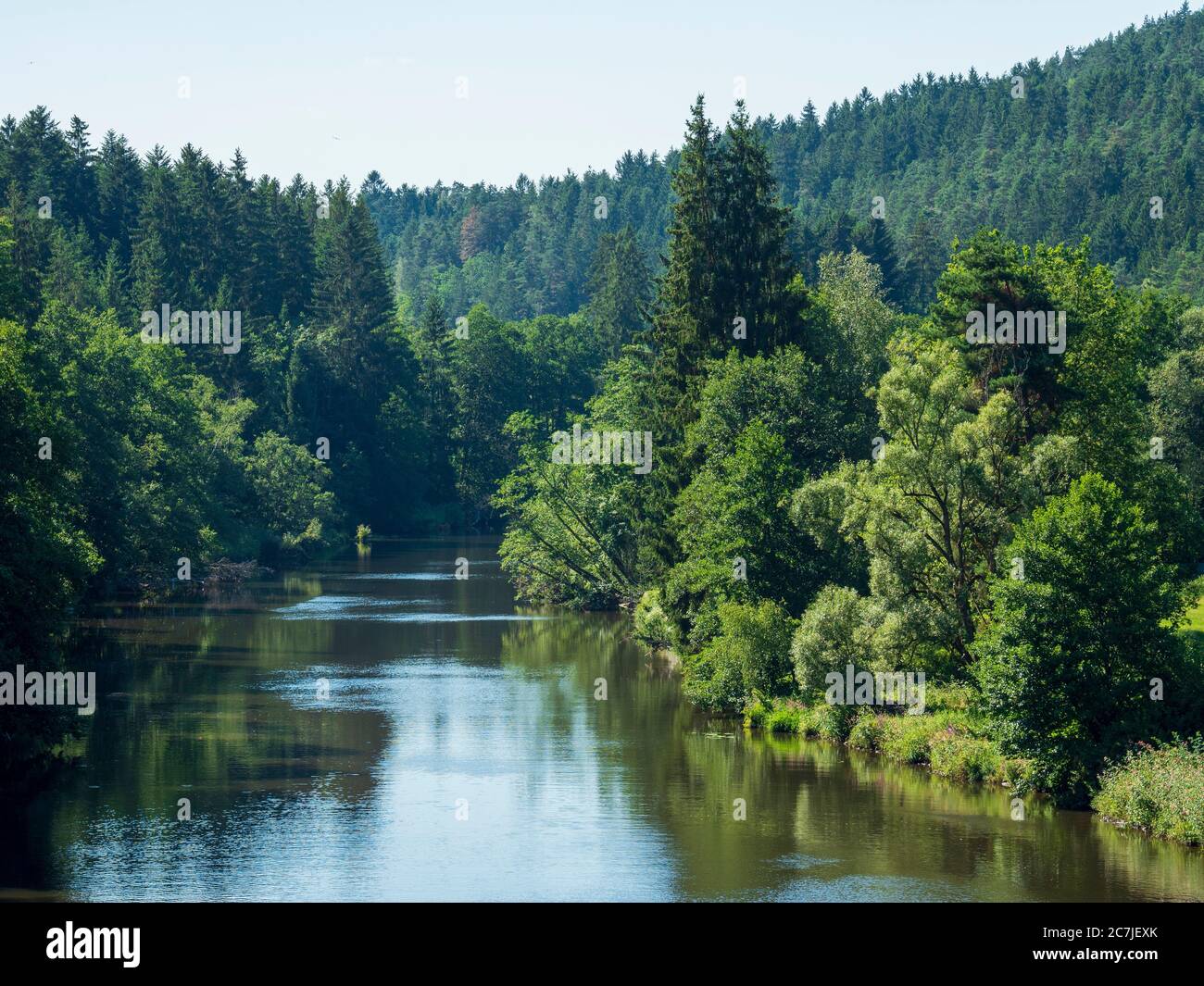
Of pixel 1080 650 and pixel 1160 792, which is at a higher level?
pixel 1080 650

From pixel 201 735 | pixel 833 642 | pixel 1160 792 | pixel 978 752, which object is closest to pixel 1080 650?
pixel 1160 792

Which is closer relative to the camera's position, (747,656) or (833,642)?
(833,642)

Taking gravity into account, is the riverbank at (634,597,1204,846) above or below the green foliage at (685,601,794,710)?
below

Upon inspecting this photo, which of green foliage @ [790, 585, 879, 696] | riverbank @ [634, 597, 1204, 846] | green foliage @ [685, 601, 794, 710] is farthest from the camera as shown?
green foliage @ [685, 601, 794, 710]

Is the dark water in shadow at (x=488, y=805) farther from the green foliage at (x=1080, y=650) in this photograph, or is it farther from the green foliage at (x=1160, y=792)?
the green foliage at (x=1080, y=650)

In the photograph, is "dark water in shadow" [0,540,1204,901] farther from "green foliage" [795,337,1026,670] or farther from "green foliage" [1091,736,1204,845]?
"green foliage" [795,337,1026,670]

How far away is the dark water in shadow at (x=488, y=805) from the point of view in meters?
36.4

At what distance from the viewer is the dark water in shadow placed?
3641 cm

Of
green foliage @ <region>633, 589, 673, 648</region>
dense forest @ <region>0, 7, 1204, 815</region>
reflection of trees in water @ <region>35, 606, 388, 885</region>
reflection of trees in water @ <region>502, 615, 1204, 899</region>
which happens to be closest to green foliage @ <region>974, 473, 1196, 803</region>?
dense forest @ <region>0, 7, 1204, 815</region>

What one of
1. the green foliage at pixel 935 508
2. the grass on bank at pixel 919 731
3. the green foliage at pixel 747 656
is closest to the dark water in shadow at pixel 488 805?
the grass on bank at pixel 919 731

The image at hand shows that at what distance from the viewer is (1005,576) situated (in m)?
44.1

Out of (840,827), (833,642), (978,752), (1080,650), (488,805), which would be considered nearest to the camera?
(1080,650)

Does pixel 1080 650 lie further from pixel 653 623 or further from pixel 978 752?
pixel 653 623

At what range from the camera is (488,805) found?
4412 centimetres
